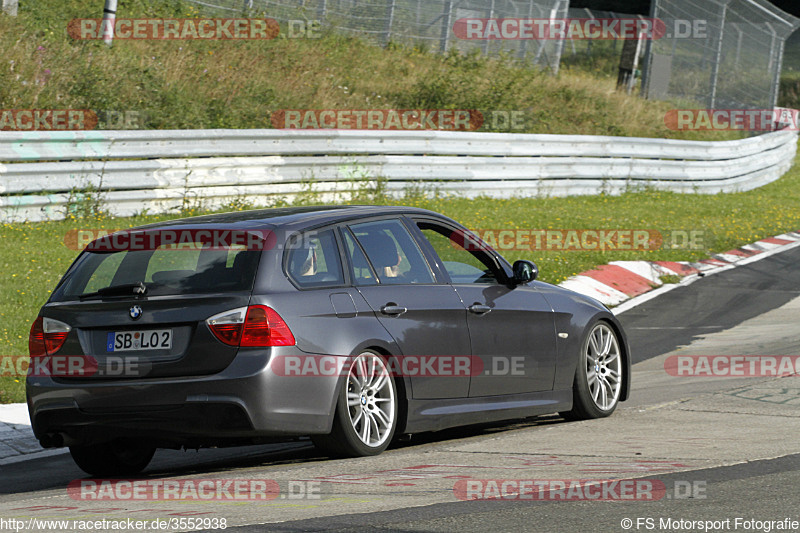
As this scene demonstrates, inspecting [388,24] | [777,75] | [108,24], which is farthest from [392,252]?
[777,75]

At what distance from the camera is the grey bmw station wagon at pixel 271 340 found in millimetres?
6191

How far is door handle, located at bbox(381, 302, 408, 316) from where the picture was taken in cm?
684

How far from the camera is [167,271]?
6535 mm

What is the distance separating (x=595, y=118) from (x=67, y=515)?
2429 centimetres

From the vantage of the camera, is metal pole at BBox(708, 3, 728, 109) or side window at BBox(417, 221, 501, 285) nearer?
side window at BBox(417, 221, 501, 285)

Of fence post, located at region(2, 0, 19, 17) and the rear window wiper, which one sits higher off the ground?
fence post, located at region(2, 0, 19, 17)

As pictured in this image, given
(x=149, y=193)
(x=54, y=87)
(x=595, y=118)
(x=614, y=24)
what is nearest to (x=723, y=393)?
(x=149, y=193)

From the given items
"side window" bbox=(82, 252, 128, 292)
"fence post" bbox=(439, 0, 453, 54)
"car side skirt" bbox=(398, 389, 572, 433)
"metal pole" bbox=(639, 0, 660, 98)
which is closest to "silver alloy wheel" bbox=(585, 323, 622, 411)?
"car side skirt" bbox=(398, 389, 572, 433)

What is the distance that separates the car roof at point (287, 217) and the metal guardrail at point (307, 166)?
24.2 feet

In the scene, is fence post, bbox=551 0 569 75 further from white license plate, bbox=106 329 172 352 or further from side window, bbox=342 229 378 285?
white license plate, bbox=106 329 172 352

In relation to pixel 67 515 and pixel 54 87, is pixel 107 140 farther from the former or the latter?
pixel 67 515

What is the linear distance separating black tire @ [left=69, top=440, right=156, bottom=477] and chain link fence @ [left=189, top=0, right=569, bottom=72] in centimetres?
1778

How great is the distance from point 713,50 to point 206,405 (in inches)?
1050

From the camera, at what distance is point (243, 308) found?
618 cm
